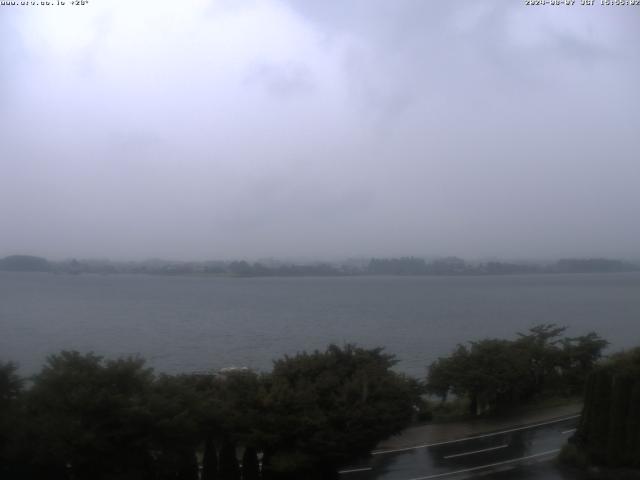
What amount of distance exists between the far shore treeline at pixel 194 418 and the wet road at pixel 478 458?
4.75 ft

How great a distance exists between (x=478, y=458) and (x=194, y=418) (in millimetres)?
6969

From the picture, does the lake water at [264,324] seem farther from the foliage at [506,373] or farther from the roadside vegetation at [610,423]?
the roadside vegetation at [610,423]

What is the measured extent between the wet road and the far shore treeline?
1.45 m

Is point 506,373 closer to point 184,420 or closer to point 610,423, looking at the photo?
point 610,423

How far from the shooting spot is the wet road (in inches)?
568

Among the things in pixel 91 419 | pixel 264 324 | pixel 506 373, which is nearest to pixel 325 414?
pixel 91 419

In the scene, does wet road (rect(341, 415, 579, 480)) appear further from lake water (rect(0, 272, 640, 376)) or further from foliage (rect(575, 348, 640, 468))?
lake water (rect(0, 272, 640, 376))

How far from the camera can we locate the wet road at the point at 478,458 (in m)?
14.4

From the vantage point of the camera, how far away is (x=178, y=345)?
46750 mm

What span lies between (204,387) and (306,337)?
3685cm

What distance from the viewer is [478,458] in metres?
15.7

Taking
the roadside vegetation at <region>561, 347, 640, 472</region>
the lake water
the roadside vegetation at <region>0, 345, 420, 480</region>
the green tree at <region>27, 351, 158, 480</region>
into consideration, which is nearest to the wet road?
the roadside vegetation at <region>561, 347, 640, 472</region>

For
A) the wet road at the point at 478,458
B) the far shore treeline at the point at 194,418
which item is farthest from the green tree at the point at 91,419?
the wet road at the point at 478,458

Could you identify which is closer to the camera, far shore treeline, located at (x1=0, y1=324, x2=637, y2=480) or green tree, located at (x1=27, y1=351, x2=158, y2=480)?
green tree, located at (x1=27, y1=351, x2=158, y2=480)
